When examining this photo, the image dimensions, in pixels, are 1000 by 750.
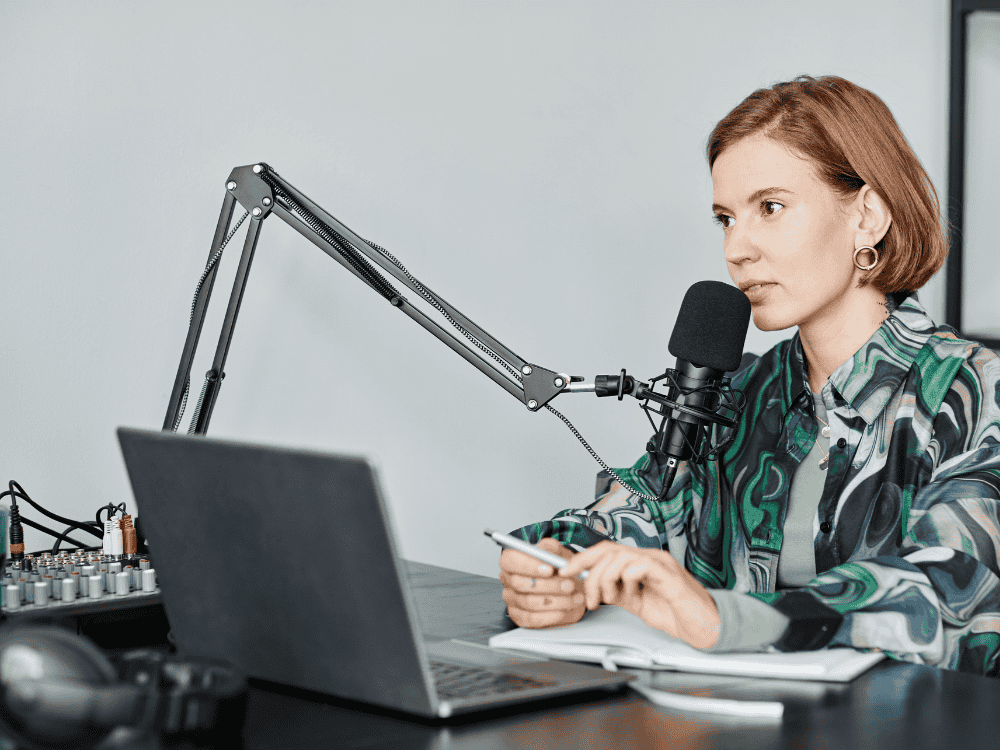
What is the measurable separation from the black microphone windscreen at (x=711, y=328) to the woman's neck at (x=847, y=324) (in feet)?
0.72

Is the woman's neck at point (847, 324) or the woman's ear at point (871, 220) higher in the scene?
the woman's ear at point (871, 220)

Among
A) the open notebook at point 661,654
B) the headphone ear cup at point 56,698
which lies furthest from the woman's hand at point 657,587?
the headphone ear cup at point 56,698

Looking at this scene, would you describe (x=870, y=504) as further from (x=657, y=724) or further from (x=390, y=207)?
(x=390, y=207)

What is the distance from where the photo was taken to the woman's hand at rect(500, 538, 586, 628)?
0.93m

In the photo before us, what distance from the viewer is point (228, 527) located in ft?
2.21

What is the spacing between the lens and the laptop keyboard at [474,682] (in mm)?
684

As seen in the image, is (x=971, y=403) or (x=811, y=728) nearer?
(x=811, y=728)

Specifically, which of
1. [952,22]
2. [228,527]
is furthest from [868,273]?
[952,22]

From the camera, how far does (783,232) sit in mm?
1203

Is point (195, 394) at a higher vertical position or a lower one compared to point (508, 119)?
lower

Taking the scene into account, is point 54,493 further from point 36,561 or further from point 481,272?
point 481,272

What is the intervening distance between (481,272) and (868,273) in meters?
0.69

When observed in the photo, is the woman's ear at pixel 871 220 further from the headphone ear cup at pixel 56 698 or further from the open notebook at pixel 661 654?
the headphone ear cup at pixel 56 698

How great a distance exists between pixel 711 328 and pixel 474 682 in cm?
47
